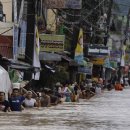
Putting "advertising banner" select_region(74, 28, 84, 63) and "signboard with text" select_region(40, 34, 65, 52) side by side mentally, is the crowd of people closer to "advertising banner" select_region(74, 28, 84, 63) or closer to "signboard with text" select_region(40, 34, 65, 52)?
"advertising banner" select_region(74, 28, 84, 63)

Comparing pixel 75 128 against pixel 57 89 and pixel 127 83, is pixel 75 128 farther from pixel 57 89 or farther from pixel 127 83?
pixel 127 83

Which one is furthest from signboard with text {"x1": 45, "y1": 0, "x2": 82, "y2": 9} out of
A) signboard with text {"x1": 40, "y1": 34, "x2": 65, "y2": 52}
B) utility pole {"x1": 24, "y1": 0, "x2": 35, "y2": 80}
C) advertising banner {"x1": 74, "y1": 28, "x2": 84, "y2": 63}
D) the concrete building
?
advertising banner {"x1": 74, "y1": 28, "x2": 84, "y2": 63}

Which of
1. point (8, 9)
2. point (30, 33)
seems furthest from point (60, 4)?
point (8, 9)

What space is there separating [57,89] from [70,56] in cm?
1104

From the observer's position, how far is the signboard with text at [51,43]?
33.8 metres

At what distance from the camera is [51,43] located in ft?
111

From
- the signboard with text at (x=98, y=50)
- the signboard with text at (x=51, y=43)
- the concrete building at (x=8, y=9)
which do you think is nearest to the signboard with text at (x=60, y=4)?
the signboard with text at (x=51, y=43)

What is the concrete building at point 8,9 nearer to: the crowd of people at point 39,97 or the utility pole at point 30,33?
the crowd of people at point 39,97

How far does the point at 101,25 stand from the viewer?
61.4 meters

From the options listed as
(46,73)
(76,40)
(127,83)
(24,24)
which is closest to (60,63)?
(76,40)

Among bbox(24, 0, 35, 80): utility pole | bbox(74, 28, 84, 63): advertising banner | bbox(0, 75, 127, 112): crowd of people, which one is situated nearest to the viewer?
bbox(0, 75, 127, 112): crowd of people

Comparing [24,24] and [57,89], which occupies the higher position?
[24,24]

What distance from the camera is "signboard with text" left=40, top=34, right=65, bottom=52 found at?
111 ft

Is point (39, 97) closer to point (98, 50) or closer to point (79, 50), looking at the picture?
point (79, 50)
